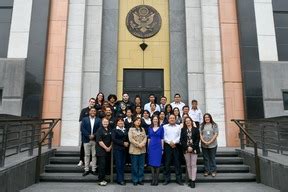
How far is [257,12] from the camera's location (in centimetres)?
1354

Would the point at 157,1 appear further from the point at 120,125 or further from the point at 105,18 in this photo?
the point at 120,125

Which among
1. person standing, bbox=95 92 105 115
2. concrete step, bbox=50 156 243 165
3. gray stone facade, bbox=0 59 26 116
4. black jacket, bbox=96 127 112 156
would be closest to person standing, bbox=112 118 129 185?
black jacket, bbox=96 127 112 156

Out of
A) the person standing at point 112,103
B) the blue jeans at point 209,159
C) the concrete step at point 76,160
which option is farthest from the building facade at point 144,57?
the blue jeans at point 209,159

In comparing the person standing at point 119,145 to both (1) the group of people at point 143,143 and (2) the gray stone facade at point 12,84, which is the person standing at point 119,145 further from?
(2) the gray stone facade at point 12,84

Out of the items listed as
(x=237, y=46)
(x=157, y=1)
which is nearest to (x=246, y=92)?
(x=237, y=46)

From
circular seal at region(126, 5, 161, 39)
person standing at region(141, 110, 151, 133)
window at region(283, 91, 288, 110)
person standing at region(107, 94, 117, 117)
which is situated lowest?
person standing at region(141, 110, 151, 133)

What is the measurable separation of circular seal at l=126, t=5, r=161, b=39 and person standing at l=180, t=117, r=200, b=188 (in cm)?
749

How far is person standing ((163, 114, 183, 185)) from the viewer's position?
7.98 metres

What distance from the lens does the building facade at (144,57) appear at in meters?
12.5

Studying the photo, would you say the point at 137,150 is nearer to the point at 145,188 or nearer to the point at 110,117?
the point at 145,188

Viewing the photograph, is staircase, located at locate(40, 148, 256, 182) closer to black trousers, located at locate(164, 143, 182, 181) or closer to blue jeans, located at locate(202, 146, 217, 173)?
blue jeans, located at locate(202, 146, 217, 173)

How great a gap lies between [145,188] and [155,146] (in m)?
1.17

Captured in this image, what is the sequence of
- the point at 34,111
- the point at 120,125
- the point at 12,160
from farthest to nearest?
1. the point at 34,111
2. the point at 120,125
3. the point at 12,160

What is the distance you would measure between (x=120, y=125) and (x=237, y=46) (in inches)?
318
